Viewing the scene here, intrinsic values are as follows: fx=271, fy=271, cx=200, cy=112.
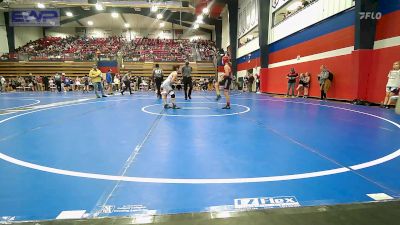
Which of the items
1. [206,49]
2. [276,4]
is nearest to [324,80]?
[276,4]

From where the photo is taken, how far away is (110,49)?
1478 inches

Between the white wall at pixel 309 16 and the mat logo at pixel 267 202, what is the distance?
1176 centimetres

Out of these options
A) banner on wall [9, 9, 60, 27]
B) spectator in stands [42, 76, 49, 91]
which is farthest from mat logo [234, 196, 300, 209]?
spectator in stands [42, 76, 49, 91]

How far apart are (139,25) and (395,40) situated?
37.0 metres

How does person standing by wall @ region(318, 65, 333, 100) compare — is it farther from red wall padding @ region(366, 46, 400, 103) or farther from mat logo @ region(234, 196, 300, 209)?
mat logo @ region(234, 196, 300, 209)

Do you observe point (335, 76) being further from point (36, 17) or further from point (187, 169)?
point (36, 17)

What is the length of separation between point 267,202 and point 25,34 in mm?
42382

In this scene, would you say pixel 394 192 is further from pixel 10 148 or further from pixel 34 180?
pixel 10 148

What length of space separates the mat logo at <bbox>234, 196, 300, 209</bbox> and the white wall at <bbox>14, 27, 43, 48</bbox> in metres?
40.5

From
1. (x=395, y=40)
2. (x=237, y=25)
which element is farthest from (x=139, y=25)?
(x=395, y=40)

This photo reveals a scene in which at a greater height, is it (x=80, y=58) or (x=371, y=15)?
(x=80, y=58)

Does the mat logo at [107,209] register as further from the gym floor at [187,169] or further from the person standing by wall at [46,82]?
the person standing by wall at [46,82]

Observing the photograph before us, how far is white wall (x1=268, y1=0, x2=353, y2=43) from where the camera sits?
1221cm

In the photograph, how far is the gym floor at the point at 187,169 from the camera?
7.22ft
